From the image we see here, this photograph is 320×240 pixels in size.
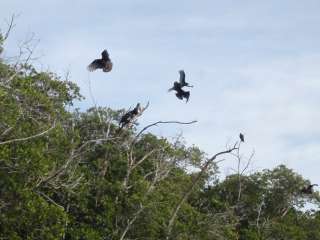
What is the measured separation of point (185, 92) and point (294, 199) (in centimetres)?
2554

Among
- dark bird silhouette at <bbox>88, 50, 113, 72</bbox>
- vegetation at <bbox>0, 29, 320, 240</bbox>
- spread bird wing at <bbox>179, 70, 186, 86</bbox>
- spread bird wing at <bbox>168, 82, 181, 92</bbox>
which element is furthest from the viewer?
vegetation at <bbox>0, 29, 320, 240</bbox>

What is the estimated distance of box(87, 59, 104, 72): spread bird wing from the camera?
14.5m

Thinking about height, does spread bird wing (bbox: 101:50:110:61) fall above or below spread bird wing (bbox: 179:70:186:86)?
below

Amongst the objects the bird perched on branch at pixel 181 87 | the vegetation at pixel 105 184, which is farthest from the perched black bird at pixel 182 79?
the vegetation at pixel 105 184

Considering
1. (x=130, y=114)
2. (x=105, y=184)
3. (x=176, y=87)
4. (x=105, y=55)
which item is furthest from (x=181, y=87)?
(x=105, y=184)

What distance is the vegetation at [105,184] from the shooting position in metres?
17.6

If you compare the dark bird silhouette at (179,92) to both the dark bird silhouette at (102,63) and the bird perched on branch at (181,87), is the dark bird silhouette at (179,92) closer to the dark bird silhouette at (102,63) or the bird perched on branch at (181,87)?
the bird perched on branch at (181,87)

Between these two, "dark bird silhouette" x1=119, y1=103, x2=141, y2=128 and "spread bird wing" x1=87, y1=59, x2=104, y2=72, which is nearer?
"spread bird wing" x1=87, y1=59, x2=104, y2=72

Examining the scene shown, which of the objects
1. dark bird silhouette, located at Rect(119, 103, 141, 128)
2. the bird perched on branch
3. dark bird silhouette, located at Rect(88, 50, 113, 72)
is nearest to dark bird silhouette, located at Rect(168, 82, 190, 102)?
the bird perched on branch

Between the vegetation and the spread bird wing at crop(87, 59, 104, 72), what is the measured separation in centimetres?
189

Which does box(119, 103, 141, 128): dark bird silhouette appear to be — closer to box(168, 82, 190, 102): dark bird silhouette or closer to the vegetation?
the vegetation

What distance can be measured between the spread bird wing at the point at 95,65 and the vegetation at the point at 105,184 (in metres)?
1.89

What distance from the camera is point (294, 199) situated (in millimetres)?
39031

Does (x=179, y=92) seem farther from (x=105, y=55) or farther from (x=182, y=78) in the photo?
(x=105, y=55)
